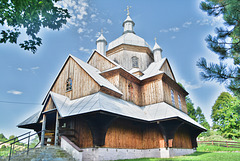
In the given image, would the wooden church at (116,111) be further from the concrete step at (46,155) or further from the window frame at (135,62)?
the concrete step at (46,155)

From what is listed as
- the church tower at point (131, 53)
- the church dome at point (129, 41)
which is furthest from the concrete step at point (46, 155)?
the church dome at point (129, 41)

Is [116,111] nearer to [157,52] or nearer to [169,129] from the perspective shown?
[169,129]

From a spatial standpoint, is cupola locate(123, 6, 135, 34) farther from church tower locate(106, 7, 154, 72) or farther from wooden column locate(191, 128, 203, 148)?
wooden column locate(191, 128, 203, 148)

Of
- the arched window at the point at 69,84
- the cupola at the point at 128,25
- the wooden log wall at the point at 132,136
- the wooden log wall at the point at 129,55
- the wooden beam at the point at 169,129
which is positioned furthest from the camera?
the cupola at the point at 128,25

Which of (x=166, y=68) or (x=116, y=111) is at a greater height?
(x=166, y=68)

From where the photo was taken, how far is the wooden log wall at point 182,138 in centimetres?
1530

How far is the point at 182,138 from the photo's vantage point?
54.9 feet

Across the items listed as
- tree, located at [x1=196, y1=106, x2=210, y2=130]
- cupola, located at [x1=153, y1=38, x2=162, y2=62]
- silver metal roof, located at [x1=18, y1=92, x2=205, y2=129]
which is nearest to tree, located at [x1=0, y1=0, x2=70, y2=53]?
silver metal roof, located at [x1=18, y1=92, x2=205, y2=129]

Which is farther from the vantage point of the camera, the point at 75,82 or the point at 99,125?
the point at 75,82

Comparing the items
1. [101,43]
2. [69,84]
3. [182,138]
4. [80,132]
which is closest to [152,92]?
[182,138]

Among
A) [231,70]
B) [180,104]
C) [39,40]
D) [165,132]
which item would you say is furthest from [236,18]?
[180,104]

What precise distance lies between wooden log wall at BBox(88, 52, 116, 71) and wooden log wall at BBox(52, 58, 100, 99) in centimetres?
292

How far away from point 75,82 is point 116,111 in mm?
4860

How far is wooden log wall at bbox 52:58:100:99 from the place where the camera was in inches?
512
